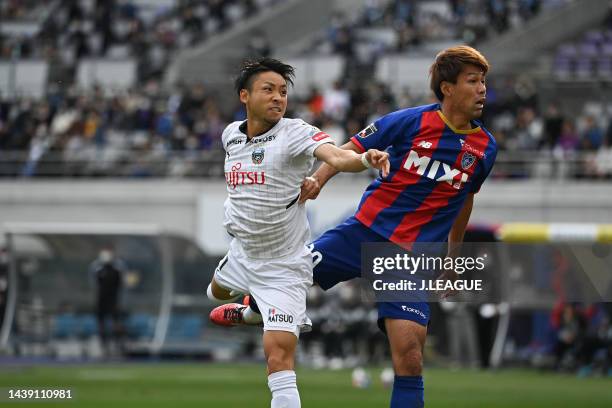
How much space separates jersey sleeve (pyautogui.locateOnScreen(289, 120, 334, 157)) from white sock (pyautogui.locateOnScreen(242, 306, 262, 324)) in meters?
1.23

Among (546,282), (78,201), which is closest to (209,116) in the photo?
(78,201)

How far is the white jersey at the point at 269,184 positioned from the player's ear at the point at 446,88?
901mm

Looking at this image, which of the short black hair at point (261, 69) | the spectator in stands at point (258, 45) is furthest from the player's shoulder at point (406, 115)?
the spectator in stands at point (258, 45)

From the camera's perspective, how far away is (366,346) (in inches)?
948

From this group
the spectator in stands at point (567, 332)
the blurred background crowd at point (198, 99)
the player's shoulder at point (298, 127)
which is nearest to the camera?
the player's shoulder at point (298, 127)

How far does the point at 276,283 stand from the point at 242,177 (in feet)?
2.40

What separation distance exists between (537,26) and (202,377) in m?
16.7

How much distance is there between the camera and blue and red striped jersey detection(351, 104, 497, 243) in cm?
895

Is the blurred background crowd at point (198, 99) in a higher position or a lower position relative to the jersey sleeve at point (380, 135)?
higher

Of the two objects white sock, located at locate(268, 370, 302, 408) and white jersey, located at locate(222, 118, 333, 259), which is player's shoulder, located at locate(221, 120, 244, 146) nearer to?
white jersey, located at locate(222, 118, 333, 259)

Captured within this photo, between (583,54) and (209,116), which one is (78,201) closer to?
(209,116)

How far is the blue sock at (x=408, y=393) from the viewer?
858 cm

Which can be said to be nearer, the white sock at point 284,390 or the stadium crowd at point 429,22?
the white sock at point 284,390

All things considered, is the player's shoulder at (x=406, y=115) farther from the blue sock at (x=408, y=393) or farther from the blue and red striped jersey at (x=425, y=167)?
the blue sock at (x=408, y=393)
